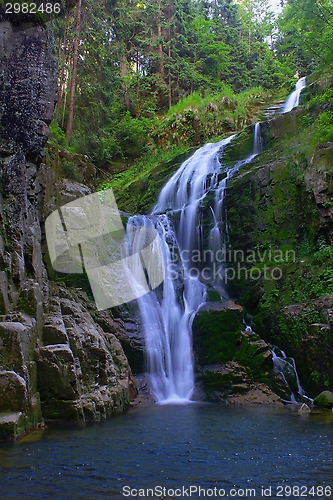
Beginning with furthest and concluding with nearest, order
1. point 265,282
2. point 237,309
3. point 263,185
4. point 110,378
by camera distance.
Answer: point 263,185
point 265,282
point 237,309
point 110,378

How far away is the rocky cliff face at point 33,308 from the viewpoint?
22.0 feet

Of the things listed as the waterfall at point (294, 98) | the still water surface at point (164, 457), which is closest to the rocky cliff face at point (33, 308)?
the still water surface at point (164, 457)

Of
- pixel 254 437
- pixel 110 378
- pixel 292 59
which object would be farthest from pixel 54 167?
pixel 292 59

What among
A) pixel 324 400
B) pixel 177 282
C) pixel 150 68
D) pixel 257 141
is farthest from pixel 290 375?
pixel 150 68

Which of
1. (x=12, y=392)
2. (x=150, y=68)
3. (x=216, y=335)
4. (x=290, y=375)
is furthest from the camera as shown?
(x=150, y=68)

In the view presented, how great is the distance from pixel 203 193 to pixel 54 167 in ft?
21.9

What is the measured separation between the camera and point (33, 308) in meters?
7.75

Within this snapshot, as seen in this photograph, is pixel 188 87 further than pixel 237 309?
Yes

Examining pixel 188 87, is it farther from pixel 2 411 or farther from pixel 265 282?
pixel 2 411

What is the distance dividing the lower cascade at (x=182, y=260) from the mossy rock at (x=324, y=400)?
10.5 ft

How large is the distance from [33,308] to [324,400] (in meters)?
7.01

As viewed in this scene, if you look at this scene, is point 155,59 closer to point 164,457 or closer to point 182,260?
point 182,260

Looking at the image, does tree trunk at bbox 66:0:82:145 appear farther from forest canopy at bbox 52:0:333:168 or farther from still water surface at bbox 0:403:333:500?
still water surface at bbox 0:403:333:500

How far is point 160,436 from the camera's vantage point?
6551mm
